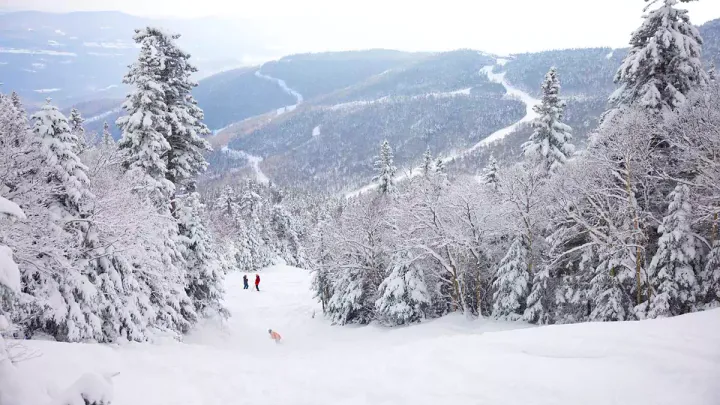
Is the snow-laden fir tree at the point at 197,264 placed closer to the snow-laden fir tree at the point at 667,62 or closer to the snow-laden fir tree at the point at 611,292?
the snow-laden fir tree at the point at 611,292

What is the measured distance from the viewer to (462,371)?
8.28m

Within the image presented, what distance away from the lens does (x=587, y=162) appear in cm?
1922

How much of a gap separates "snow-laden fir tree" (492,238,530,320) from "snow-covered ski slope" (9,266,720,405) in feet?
33.1

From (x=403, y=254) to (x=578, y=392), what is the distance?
16.6 meters

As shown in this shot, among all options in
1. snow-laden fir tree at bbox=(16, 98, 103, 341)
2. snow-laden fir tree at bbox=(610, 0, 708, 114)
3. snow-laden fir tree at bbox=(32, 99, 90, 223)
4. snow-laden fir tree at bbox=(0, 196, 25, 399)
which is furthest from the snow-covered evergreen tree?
snow-laden fir tree at bbox=(0, 196, 25, 399)

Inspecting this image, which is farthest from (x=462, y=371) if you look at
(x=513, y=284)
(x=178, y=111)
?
(x=178, y=111)

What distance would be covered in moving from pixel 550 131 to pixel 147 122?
21.2 meters

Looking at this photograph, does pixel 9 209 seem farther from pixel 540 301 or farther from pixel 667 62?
pixel 667 62

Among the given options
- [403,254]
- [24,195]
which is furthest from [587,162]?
[24,195]

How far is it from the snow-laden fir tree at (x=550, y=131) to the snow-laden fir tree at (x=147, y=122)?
19.9m

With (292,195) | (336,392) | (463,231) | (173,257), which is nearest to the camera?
(336,392)

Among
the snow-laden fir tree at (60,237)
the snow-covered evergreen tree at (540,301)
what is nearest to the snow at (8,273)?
the snow-laden fir tree at (60,237)

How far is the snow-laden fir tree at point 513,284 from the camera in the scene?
20.5m

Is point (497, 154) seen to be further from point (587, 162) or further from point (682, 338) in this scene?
point (682, 338)
